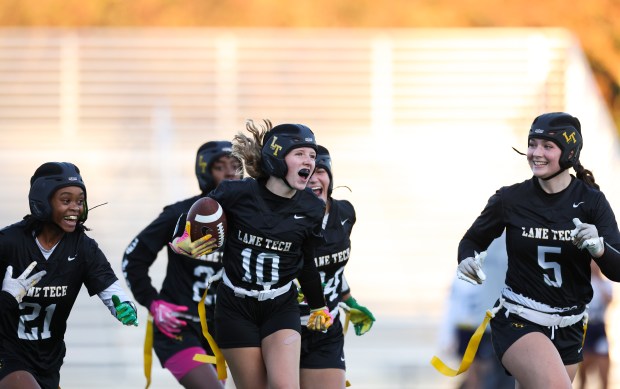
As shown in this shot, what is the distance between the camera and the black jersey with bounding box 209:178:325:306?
7254 millimetres

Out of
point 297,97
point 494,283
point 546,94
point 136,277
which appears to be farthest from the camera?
point 297,97

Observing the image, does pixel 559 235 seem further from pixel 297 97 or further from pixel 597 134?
pixel 297 97

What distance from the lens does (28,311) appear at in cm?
729

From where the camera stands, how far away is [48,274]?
726 cm

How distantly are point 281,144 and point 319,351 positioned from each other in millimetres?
1379

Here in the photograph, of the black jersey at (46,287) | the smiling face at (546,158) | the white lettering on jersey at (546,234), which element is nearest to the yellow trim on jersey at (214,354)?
the black jersey at (46,287)

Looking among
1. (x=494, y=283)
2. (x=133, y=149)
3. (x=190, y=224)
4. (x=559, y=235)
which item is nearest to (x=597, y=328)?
(x=494, y=283)

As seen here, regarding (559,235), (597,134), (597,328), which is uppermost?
(597,134)

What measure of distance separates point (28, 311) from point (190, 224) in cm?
105

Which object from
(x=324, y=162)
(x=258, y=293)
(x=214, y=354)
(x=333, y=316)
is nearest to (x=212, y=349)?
(x=214, y=354)

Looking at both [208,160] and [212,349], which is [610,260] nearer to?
[212,349]

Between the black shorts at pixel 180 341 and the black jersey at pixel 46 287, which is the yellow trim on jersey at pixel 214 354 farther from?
the black jersey at pixel 46 287

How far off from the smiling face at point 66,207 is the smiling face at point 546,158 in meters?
2.61

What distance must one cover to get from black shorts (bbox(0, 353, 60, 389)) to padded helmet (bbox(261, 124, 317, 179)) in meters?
1.72
